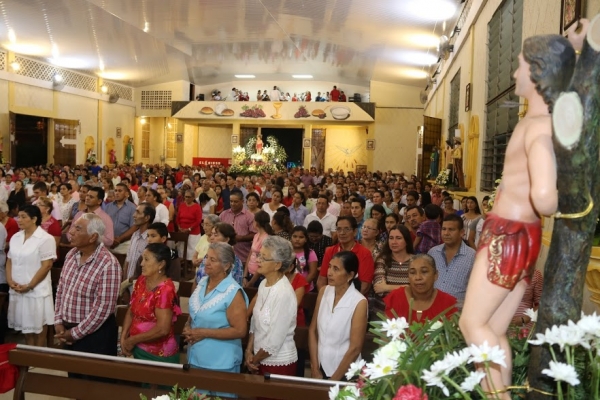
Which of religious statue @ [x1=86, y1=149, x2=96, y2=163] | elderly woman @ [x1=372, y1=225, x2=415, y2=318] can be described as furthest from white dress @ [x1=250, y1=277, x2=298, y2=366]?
religious statue @ [x1=86, y1=149, x2=96, y2=163]

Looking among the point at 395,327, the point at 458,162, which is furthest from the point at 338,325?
the point at 458,162

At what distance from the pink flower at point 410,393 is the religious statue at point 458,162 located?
935cm

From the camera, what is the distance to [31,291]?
506 cm

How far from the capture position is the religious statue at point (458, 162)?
35.6 feet

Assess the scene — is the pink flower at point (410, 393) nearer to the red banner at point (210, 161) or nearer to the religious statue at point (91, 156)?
the religious statue at point (91, 156)

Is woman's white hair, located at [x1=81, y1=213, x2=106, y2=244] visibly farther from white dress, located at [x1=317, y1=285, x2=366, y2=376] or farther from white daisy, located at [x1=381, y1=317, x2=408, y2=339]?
white daisy, located at [x1=381, y1=317, x2=408, y2=339]

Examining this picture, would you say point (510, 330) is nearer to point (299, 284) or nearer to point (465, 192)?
point (299, 284)

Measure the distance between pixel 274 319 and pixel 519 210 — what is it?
7.75 feet

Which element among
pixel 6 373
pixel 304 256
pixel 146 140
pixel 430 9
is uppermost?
pixel 430 9

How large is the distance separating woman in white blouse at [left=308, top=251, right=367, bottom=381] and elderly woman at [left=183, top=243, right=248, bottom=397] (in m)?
0.48

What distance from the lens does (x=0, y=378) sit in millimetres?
3906

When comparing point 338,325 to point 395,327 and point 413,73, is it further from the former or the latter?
point 413,73

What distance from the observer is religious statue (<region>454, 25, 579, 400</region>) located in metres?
1.64

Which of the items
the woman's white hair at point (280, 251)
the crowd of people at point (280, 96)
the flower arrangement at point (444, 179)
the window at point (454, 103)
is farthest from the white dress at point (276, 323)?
the crowd of people at point (280, 96)
